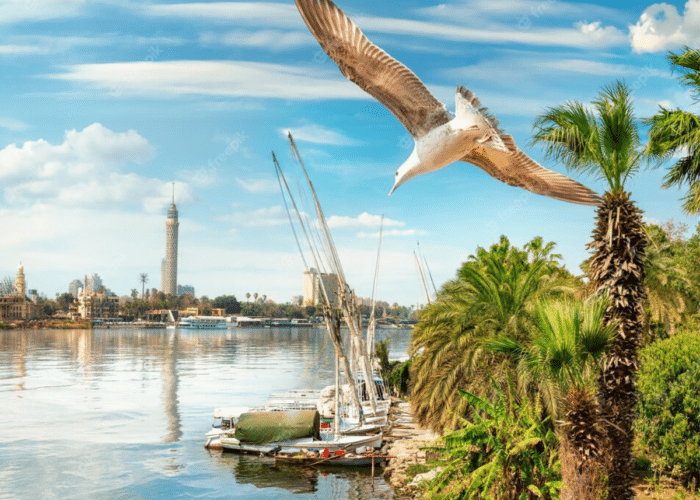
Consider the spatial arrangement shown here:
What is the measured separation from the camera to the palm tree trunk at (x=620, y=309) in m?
10.6

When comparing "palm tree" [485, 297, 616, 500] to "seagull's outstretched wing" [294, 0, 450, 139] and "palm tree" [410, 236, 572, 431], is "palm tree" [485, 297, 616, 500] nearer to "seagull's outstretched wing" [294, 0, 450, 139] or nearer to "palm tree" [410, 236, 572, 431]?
"seagull's outstretched wing" [294, 0, 450, 139]

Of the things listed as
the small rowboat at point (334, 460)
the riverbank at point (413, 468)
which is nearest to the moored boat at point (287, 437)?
the small rowboat at point (334, 460)

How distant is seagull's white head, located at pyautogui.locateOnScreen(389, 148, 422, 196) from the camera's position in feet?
18.3

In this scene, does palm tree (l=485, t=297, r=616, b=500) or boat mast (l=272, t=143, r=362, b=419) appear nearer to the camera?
palm tree (l=485, t=297, r=616, b=500)

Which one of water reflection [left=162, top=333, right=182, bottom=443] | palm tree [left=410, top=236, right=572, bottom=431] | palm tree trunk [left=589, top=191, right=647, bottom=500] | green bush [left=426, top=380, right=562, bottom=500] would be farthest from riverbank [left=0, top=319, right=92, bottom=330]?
palm tree trunk [left=589, top=191, right=647, bottom=500]

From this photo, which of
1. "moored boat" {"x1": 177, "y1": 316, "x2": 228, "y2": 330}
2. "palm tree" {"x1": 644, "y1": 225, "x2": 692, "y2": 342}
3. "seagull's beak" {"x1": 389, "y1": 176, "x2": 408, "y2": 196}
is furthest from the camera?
"moored boat" {"x1": 177, "y1": 316, "x2": 228, "y2": 330}

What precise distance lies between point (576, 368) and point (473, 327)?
289 inches

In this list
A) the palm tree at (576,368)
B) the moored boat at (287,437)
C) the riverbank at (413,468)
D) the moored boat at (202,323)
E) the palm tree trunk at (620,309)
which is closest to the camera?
the palm tree at (576,368)

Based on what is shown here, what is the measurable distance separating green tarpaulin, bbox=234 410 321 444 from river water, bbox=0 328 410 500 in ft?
3.08

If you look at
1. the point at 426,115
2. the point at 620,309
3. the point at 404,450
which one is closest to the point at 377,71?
the point at 426,115

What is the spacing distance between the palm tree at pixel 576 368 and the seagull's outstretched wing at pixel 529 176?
13.0 ft

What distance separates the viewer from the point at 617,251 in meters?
10.6

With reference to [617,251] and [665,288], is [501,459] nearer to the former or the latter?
[617,251]

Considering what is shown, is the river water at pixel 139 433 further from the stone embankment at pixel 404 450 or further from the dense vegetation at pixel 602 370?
the dense vegetation at pixel 602 370
